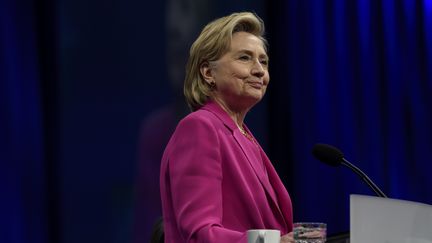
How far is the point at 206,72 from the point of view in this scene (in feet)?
6.03

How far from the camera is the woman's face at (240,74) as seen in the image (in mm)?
1794

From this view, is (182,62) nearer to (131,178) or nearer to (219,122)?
(131,178)

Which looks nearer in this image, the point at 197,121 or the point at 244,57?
the point at 197,121

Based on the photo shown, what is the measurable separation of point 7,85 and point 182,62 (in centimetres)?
105

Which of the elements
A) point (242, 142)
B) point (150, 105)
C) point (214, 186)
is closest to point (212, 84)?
point (242, 142)

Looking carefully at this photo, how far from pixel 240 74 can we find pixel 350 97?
A: 7.74 feet

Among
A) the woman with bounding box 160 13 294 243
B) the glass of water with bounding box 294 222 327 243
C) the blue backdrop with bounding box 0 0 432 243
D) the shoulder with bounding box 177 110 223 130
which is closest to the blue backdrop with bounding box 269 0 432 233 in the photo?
the blue backdrop with bounding box 0 0 432 243

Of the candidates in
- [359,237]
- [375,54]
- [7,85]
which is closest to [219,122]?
[359,237]

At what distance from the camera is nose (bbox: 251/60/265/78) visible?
180cm

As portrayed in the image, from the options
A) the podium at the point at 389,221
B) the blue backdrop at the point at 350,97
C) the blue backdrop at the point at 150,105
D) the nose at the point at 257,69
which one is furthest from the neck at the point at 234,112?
the blue backdrop at the point at 350,97

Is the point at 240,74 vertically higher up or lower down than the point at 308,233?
higher up

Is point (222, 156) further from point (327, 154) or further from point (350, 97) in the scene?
point (350, 97)

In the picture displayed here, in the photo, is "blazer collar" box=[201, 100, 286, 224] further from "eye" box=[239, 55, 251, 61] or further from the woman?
"eye" box=[239, 55, 251, 61]

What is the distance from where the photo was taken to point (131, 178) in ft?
11.6
